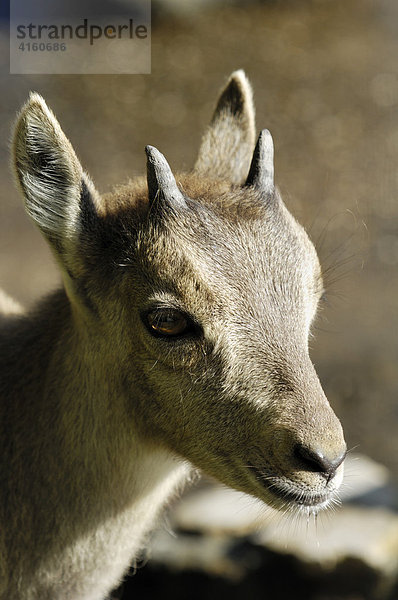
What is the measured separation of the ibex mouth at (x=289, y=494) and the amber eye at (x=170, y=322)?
0.81 m

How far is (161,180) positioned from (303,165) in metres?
11.8

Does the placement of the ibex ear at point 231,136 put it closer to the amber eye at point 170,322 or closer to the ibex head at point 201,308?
the ibex head at point 201,308

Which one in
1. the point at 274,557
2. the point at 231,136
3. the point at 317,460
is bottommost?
the point at 274,557

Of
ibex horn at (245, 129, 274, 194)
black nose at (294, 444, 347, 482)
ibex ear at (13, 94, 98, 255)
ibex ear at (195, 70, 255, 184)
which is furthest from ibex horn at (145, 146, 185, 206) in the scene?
black nose at (294, 444, 347, 482)

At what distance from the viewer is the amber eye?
13.6ft

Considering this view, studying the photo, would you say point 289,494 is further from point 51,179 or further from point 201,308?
point 51,179

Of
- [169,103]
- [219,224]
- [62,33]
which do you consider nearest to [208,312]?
[219,224]

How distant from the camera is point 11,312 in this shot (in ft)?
19.5

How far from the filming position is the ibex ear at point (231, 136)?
5.46 metres

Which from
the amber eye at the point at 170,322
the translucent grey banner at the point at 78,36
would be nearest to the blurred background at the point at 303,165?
the translucent grey banner at the point at 78,36

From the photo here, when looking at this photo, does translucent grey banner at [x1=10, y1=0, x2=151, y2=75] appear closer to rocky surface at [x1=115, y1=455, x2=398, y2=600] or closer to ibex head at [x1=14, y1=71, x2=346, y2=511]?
ibex head at [x1=14, y1=71, x2=346, y2=511]

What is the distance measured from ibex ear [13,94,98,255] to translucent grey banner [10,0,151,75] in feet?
13.6

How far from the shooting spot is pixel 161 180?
4352mm

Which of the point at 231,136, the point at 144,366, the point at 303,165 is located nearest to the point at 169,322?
the point at 144,366
